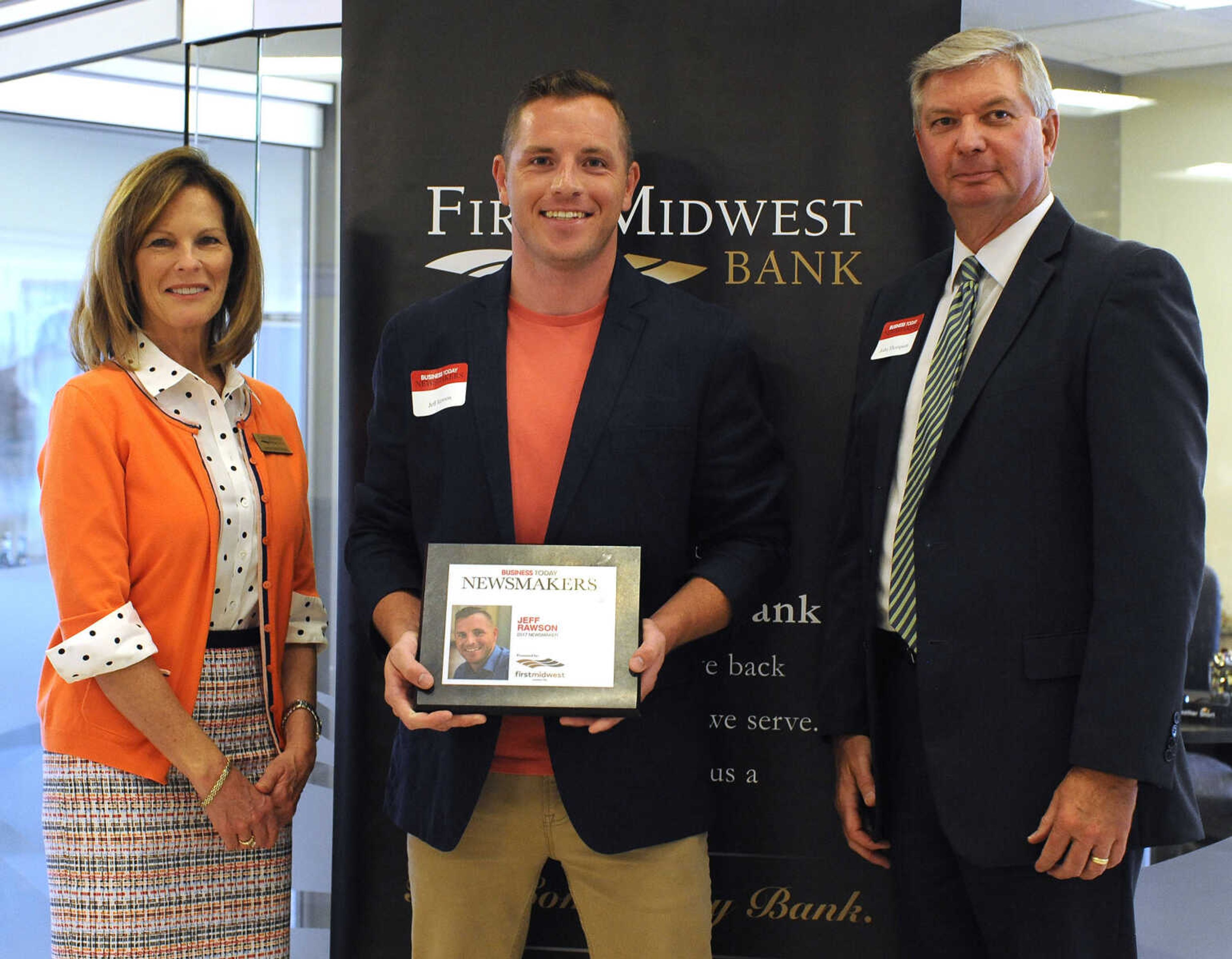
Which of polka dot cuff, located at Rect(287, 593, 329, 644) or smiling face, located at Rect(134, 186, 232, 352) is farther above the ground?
smiling face, located at Rect(134, 186, 232, 352)

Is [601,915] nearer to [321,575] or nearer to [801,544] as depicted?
[801,544]

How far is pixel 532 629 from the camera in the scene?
184 centimetres

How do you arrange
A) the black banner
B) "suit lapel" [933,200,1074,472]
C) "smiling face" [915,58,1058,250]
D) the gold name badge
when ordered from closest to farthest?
"suit lapel" [933,200,1074,472] → "smiling face" [915,58,1058,250] → the gold name badge → the black banner

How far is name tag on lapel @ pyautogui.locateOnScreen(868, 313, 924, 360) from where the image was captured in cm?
202

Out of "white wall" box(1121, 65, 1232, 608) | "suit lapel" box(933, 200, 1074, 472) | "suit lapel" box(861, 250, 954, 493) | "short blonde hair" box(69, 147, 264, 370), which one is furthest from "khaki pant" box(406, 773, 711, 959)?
"white wall" box(1121, 65, 1232, 608)

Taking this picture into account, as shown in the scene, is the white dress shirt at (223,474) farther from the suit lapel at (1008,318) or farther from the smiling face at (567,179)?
the suit lapel at (1008,318)

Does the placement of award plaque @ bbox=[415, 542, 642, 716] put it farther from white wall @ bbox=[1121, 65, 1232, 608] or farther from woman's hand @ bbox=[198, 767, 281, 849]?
white wall @ bbox=[1121, 65, 1232, 608]

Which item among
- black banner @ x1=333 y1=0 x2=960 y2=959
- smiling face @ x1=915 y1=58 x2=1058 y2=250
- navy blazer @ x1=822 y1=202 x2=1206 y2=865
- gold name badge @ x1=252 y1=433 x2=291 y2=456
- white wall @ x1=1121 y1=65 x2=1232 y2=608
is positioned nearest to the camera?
navy blazer @ x1=822 y1=202 x2=1206 y2=865

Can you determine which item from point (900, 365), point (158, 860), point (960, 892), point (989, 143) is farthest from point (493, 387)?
point (960, 892)

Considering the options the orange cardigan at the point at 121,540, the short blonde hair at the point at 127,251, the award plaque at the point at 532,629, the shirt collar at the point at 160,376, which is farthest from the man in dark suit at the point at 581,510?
the short blonde hair at the point at 127,251

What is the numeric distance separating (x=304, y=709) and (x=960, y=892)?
4.34ft

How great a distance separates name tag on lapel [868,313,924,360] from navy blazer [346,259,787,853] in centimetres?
25

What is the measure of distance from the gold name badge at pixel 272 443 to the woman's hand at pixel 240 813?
64cm

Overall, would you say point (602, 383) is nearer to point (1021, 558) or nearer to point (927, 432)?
point (927, 432)
